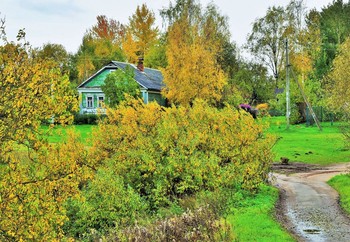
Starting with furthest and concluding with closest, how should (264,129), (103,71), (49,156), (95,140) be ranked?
(103,71), (264,129), (95,140), (49,156)

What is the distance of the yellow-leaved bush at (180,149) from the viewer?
18.2 metres

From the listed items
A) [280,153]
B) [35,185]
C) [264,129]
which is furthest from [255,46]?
[35,185]

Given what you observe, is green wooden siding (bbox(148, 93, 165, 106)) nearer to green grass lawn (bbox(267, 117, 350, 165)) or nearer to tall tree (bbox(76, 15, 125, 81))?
green grass lawn (bbox(267, 117, 350, 165))

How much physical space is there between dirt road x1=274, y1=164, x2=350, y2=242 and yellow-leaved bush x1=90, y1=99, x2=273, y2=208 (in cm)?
184

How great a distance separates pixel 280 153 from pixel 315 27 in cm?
4074

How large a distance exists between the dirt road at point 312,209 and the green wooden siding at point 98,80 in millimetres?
34748

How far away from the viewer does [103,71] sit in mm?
57219

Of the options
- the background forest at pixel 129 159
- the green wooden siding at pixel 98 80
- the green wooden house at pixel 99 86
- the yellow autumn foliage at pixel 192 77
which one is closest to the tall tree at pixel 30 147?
the background forest at pixel 129 159

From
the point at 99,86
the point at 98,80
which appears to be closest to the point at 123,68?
the point at 99,86

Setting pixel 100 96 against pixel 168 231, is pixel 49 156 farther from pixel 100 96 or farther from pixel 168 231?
pixel 100 96

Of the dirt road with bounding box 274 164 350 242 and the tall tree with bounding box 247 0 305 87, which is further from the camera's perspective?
the tall tree with bounding box 247 0 305 87

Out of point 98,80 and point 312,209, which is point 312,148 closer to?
point 312,209

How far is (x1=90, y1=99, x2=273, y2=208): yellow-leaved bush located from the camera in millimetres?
18219

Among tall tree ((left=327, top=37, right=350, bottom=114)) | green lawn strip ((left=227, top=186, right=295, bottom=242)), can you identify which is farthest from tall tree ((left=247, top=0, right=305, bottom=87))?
green lawn strip ((left=227, top=186, right=295, bottom=242))
